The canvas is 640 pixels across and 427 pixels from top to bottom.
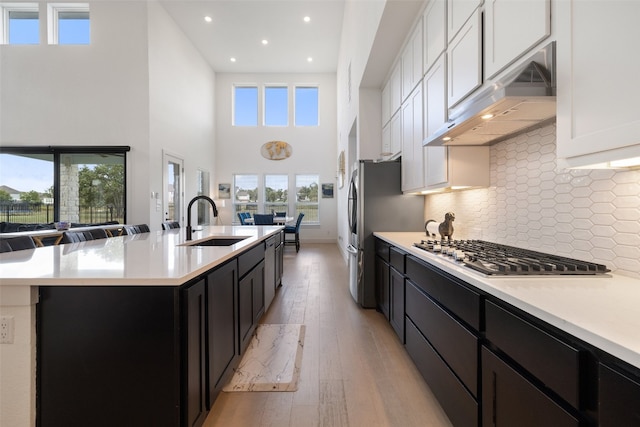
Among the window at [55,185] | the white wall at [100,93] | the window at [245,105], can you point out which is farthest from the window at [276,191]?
the window at [55,185]

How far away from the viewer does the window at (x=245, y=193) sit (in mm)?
9734

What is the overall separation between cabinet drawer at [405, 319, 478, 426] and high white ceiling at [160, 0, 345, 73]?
709 centimetres

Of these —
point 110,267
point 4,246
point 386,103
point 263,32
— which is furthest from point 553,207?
point 263,32

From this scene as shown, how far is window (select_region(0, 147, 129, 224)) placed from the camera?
5711 mm

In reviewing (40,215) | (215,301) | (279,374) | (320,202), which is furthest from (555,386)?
(320,202)

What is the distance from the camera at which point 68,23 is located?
19.1ft

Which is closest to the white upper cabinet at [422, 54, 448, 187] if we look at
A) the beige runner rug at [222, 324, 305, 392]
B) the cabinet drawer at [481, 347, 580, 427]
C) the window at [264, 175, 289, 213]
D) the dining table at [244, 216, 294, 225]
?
the cabinet drawer at [481, 347, 580, 427]

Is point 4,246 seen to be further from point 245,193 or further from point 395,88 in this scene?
point 245,193

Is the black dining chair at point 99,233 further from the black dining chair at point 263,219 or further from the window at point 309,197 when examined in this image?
the window at point 309,197

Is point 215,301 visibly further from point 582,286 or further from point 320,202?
point 320,202

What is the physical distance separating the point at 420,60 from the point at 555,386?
260cm

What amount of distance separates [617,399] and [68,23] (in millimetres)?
8894

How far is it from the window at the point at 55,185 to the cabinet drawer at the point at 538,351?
665 centimetres

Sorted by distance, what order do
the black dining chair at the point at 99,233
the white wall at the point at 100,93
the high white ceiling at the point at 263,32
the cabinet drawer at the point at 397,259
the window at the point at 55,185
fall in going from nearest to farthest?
the cabinet drawer at the point at 397,259 < the black dining chair at the point at 99,233 < the white wall at the point at 100,93 < the window at the point at 55,185 < the high white ceiling at the point at 263,32
